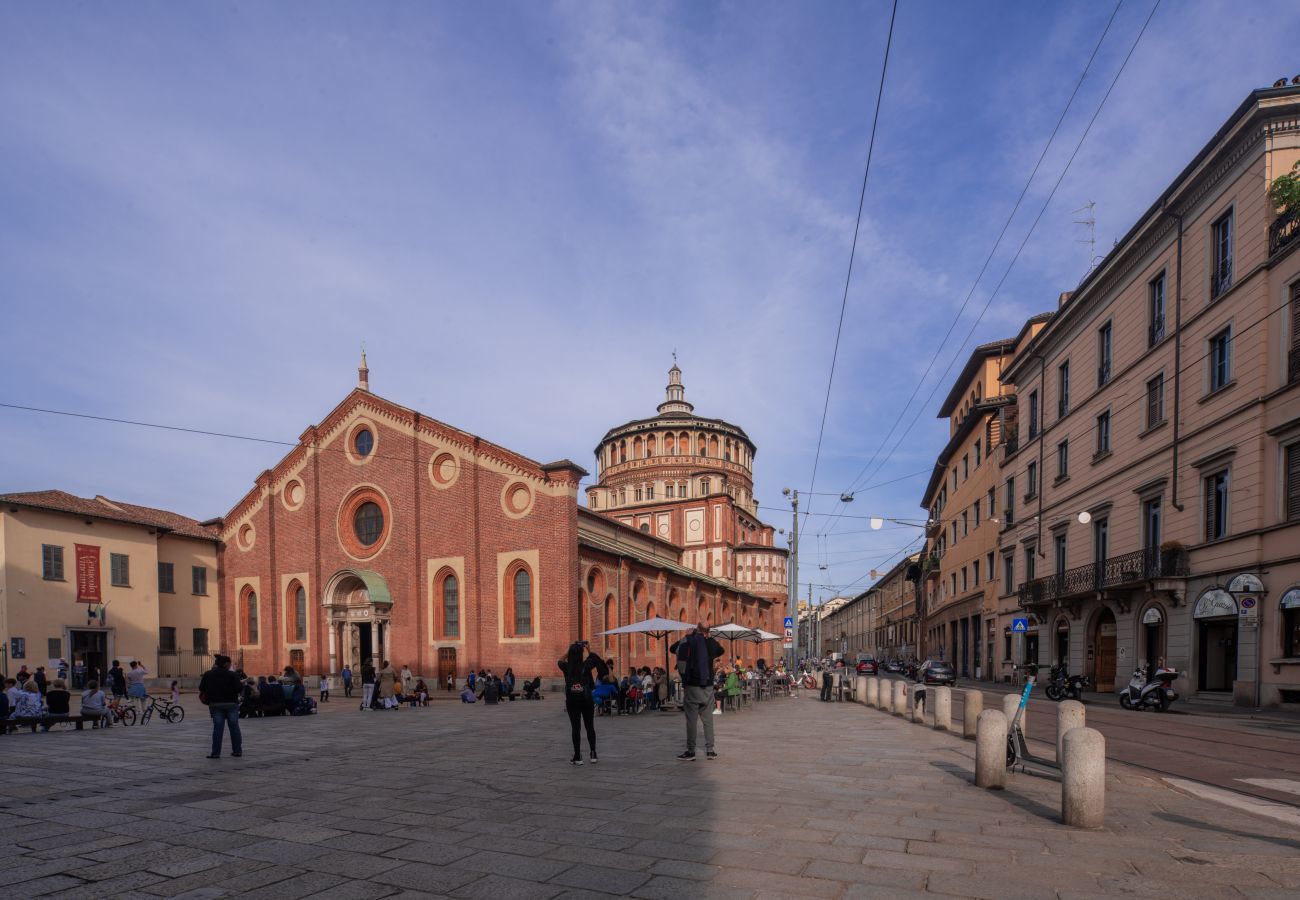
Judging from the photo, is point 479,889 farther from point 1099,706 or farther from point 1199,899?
point 1099,706

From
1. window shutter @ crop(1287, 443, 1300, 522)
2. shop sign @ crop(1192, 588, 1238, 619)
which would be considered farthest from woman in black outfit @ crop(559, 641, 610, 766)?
shop sign @ crop(1192, 588, 1238, 619)

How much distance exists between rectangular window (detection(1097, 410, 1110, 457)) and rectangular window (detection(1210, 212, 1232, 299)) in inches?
264

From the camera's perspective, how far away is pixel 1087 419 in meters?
28.1

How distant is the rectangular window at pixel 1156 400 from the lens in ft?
76.1

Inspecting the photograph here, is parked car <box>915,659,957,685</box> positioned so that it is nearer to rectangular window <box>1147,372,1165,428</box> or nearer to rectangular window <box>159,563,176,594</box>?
rectangular window <box>1147,372,1165,428</box>

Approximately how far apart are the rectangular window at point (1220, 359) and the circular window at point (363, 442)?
31735 millimetres

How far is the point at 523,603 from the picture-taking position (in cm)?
3066

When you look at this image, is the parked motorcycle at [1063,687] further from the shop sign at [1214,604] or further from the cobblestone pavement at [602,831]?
the cobblestone pavement at [602,831]

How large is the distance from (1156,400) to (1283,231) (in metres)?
6.69

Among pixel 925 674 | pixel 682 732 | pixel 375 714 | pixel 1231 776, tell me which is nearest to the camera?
pixel 1231 776

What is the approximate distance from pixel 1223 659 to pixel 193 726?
87.2 ft

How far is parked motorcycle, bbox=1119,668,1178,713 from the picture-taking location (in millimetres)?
17984

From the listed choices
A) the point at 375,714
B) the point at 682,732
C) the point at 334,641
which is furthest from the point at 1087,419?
the point at 334,641

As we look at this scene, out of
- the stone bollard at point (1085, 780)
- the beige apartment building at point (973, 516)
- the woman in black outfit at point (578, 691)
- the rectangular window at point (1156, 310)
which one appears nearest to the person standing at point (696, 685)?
the woman in black outfit at point (578, 691)
